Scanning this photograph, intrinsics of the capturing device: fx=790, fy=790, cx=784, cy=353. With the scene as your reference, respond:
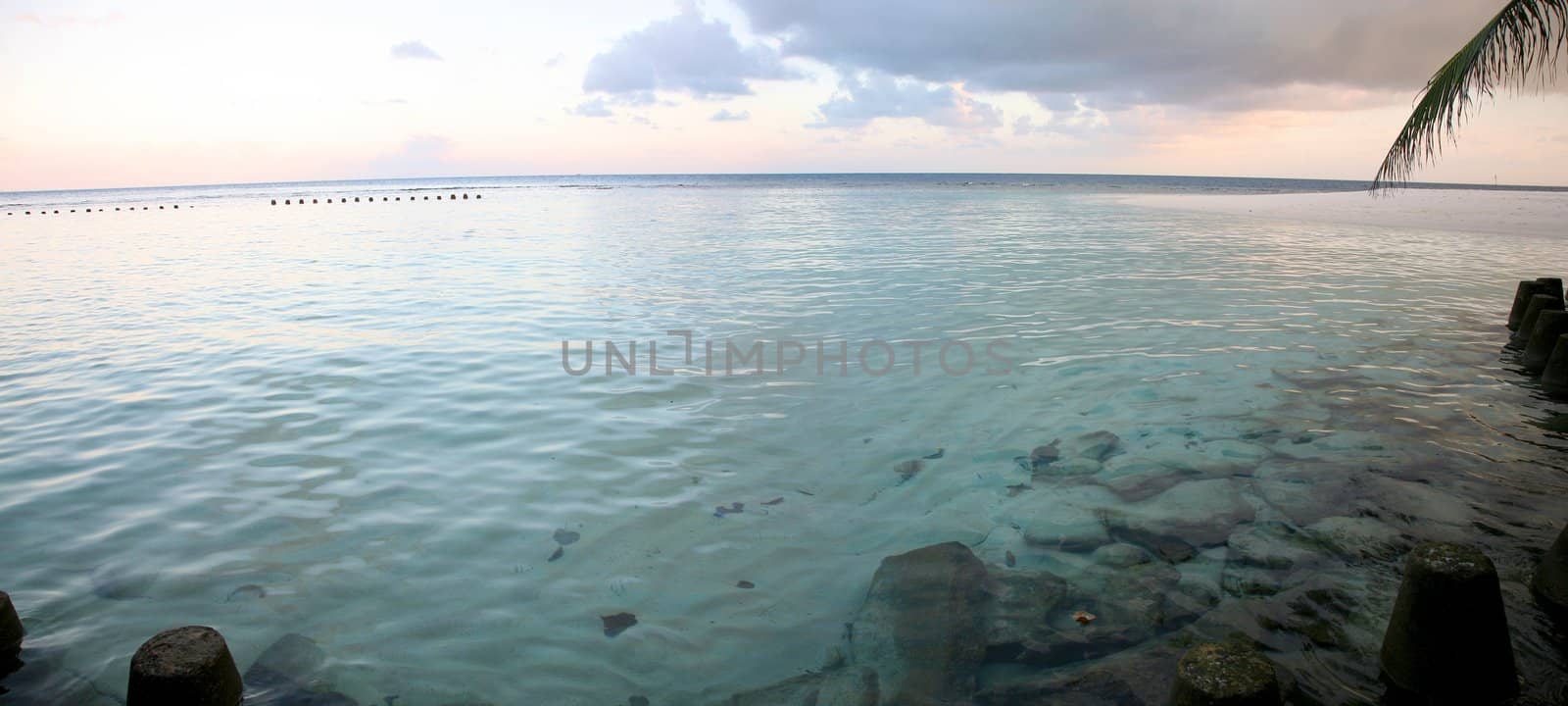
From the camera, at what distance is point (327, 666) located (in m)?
4.45

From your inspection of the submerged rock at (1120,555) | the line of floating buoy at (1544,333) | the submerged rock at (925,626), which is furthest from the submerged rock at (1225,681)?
the line of floating buoy at (1544,333)

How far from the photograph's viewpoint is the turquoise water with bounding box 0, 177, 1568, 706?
4.80 meters

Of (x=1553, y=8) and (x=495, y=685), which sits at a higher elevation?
(x=1553, y=8)

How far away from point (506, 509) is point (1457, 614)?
6049 mm

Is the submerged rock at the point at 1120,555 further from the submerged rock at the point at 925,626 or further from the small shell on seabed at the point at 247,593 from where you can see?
the small shell on seabed at the point at 247,593

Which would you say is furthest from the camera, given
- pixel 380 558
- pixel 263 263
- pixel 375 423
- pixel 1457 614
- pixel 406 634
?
pixel 263 263

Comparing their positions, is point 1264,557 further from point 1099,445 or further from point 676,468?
point 676,468

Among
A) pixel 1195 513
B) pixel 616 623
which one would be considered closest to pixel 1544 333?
pixel 1195 513

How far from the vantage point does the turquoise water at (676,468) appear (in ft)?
15.7

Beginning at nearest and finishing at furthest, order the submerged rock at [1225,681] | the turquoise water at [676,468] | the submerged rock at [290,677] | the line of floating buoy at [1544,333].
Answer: the submerged rock at [1225,681] < the submerged rock at [290,677] < the turquoise water at [676,468] < the line of floating buoy at [1544,333]

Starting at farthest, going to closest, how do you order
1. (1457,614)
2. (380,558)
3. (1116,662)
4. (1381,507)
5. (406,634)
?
(1381,507) → (380,558) → (406,634) → (1116,662) → (1457,614)

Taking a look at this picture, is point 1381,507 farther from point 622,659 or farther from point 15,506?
point 15,506

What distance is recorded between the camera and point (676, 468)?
7.26m

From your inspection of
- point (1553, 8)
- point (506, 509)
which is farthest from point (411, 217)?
point (1553, 8)
